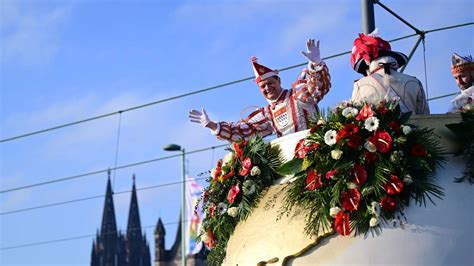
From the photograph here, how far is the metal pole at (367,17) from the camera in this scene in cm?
975

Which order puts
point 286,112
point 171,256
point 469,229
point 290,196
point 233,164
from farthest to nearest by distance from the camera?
point 171,256
point 286,112
point 233,164
point 290,196
point 469,229

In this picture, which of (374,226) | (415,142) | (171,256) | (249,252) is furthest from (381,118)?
(171,256)

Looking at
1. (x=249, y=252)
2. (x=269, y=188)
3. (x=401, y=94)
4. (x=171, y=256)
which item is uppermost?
(x=171, y=256)

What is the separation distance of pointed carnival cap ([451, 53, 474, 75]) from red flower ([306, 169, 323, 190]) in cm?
227

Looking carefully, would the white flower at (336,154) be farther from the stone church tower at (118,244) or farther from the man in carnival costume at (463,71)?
the stone church tower at (118,244)

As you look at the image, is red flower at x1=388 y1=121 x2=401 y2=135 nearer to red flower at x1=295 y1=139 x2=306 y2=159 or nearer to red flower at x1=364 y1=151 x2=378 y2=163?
red flower at x1=364 y1=151 x2=378 y2=163

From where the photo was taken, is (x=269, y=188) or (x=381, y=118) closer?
(x=381, y=118)

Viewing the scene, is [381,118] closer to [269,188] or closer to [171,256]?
[269,188]

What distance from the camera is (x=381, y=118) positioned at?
646 centimetres

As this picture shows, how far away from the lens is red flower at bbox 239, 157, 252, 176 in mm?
7102

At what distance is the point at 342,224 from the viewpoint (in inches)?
246

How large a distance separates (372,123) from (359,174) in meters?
0.37

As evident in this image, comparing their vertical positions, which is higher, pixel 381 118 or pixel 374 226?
pixel 381 118

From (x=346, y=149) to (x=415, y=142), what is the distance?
0.46 meters
